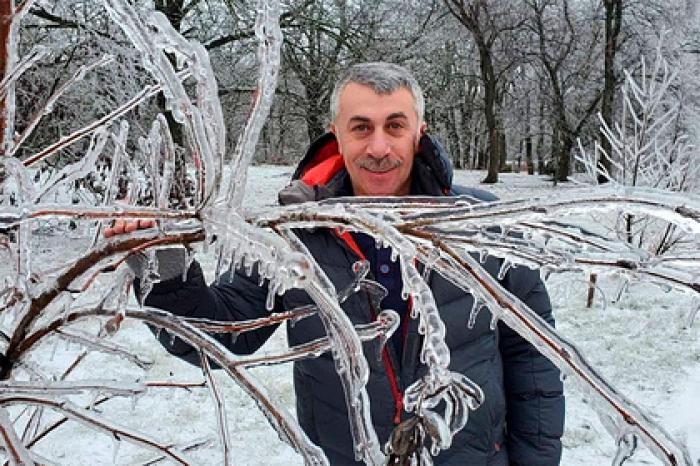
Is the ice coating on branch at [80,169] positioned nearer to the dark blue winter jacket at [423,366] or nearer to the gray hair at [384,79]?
the dark blue winter jacket at [423,366]

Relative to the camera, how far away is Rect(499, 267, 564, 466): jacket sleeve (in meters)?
2.12

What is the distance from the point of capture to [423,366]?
187 centimetres

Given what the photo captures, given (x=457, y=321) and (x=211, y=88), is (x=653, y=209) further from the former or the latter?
(x=457, y=321)

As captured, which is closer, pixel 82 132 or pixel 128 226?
pixel 128 226

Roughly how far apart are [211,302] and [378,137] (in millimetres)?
667

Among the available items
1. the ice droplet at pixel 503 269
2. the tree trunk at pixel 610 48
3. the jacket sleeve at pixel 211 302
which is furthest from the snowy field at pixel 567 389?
the tree trunk at pixel 610 48

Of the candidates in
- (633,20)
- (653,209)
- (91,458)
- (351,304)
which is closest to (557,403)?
(351,304)

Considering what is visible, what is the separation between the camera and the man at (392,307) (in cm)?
189

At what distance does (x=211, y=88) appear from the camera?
23.4 inches

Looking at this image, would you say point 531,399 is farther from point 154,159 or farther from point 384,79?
point 154,159

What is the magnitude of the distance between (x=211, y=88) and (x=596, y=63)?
2256 cm

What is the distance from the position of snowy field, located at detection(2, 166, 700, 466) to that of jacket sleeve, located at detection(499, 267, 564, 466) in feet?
3.35

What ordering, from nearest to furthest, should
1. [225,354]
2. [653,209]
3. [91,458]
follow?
[653,209] → [225,354] → [91,458]

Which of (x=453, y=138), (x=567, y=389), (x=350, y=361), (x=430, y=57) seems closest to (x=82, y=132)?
(x=350, y=361)
